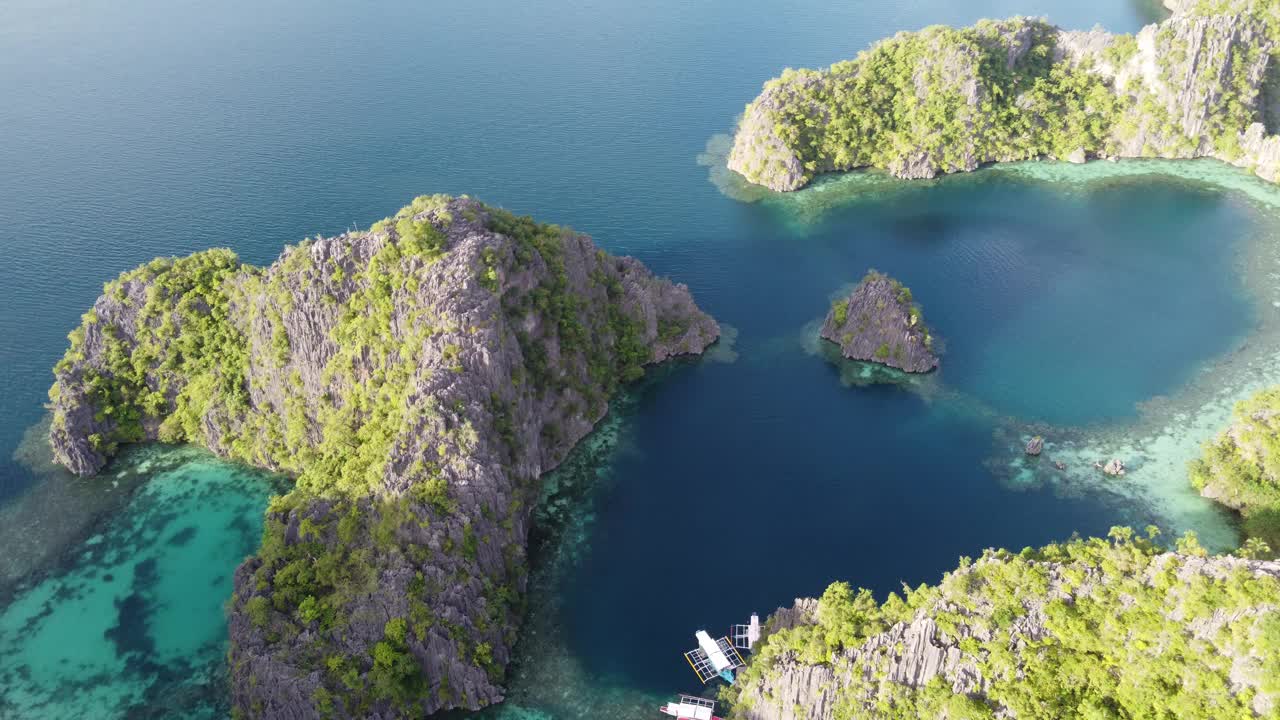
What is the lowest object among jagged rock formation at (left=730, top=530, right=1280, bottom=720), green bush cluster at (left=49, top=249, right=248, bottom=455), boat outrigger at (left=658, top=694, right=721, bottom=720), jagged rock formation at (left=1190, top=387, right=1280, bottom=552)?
boat outrigger at (left=658, top=694, right=721, bottom=720)

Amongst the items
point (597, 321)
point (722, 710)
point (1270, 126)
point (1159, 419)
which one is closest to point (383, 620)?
point (722, 710)

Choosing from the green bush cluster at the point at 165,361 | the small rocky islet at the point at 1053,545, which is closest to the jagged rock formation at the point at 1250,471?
the small rocky islet at the point at 1053,545

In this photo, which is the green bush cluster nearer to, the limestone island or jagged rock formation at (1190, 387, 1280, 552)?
the limestone island

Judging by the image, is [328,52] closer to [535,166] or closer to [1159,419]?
[535,166]

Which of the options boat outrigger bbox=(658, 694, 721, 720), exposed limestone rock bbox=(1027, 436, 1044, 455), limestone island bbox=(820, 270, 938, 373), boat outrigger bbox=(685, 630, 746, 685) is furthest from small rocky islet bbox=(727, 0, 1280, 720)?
boat outrigger bbox=(685, 630, 746, 685)

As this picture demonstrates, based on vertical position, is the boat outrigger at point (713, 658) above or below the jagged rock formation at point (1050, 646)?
below

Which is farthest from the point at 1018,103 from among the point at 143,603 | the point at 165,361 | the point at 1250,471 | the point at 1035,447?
the point at 143,603

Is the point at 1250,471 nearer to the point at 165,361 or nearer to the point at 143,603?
the point at 143,603

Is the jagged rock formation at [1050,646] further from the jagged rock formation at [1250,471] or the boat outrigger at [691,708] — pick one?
the jagged rock formation at [1250,471]
